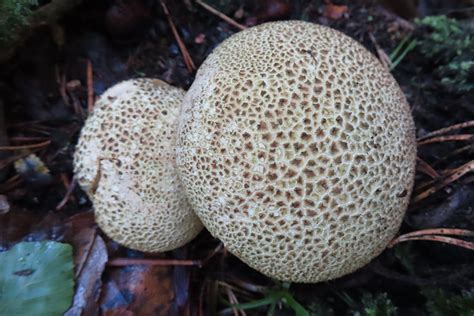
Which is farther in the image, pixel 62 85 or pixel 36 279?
pixel 62 85

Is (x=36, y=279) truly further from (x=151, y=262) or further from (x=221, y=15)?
(x=221, y=15)

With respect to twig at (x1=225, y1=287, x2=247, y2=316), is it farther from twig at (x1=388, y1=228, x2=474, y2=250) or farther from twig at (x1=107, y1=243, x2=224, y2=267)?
twig at (x1=388, y1=228, x2=474, y2=250)

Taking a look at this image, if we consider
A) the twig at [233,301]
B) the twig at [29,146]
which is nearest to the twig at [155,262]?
the twig at [233,301]

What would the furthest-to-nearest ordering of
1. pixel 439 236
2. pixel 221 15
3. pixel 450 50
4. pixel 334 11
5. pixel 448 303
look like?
pixel 334 11 → pixel 221 15 → pixel 450 50 → pixel 439 236 → pixel 448 303

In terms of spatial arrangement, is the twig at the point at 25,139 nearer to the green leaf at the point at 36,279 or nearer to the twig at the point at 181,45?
the green leaf at the point at 36,279

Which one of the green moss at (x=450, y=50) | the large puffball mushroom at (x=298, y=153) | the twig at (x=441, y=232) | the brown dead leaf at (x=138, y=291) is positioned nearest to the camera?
the large puffball mushroom at (x=298, y=153)

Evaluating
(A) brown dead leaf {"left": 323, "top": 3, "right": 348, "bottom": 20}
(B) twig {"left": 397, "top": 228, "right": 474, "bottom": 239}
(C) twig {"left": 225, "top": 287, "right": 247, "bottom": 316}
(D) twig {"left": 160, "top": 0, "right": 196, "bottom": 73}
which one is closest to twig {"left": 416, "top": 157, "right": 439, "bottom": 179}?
(B) twig {"left": 397, "top": 228, "right": 474, "bottom": 239}

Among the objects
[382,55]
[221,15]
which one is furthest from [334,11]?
[221,15]
